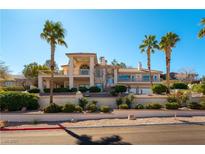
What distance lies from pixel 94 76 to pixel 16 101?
18894 millimetres

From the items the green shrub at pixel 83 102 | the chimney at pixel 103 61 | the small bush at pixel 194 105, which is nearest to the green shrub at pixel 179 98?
the small bush at pixel 194 105

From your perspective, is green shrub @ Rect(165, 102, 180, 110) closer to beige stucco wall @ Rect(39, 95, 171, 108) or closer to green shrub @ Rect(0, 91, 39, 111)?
beige stucco wall @ Rect(39, 95, 171, 108)

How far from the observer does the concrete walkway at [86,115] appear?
23328 mm

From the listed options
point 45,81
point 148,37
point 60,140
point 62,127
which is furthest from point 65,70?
point 60,140

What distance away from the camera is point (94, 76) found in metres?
42.5

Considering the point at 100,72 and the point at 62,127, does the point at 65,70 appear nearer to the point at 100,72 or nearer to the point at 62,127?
the point at 100,72

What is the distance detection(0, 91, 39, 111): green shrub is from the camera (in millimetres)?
25158

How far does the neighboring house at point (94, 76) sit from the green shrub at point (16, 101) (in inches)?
579

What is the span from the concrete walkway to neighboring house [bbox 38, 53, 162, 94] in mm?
17556

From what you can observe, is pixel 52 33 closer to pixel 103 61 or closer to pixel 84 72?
pixel 84 72

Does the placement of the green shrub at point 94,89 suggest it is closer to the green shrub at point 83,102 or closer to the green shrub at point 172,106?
the green shrub at point 83,102

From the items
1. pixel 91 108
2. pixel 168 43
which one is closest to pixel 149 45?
pixel 168 43

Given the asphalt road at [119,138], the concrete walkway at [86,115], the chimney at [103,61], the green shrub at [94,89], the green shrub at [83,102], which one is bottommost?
the asphalt road at [119,138]
